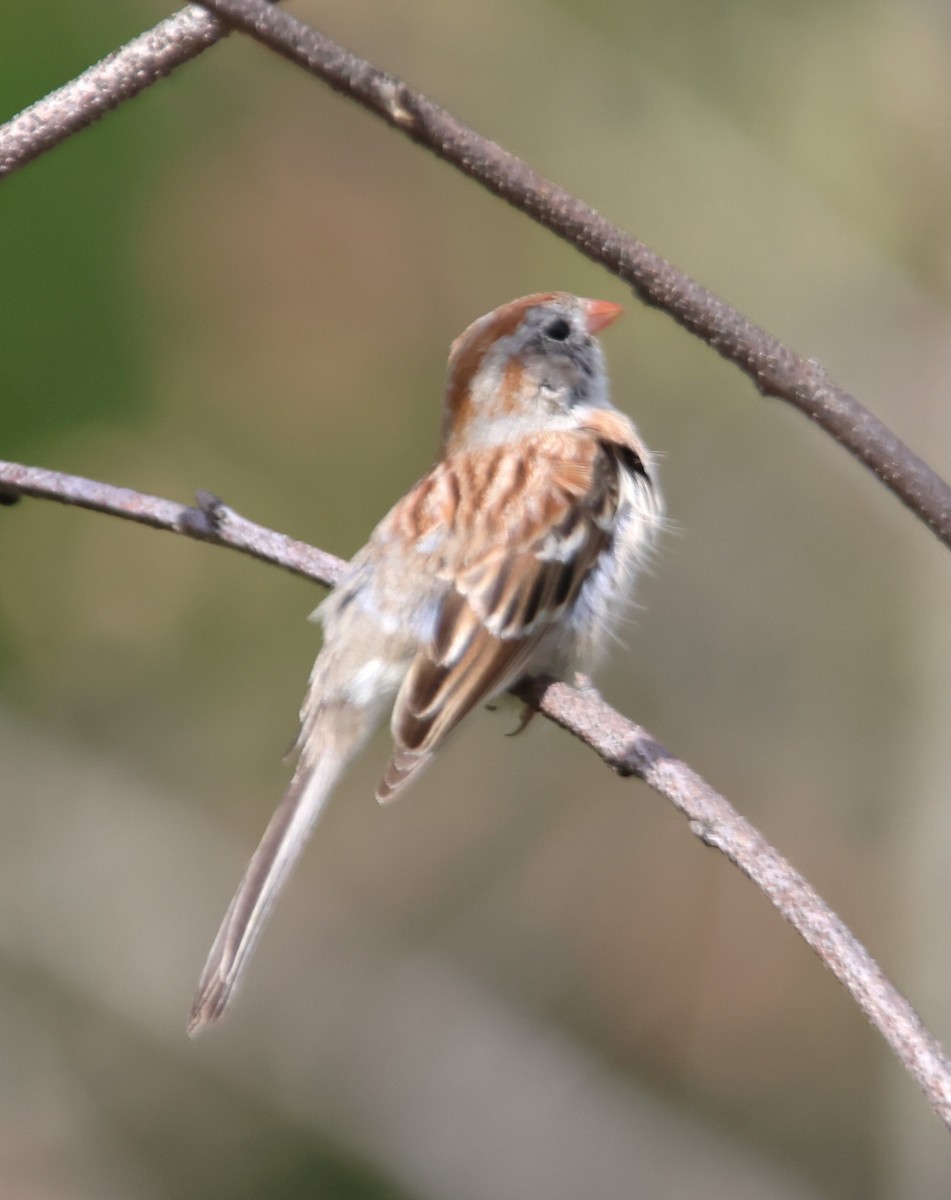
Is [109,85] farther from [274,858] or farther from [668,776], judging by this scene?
[274,858]

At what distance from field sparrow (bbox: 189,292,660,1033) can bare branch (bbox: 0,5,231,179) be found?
1100 mm

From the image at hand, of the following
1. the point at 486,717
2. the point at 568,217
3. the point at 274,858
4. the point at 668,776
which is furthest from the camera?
the point at 486,717

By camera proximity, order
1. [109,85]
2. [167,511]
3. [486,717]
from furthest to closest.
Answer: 1. [486,717]
2. [167,511]
3. [109,85]

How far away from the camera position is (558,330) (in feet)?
10.8

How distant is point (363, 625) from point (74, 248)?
263 cm

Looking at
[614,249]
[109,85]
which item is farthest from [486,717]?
[614,249]

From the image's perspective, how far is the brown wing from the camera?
2646 millimetres

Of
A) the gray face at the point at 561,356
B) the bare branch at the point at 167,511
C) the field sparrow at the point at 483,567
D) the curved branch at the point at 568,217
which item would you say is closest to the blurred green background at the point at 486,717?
the field sparrow at the point at 483,567

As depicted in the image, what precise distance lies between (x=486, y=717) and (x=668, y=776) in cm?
245

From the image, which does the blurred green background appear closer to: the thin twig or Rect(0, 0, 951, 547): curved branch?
Rect(0, 0, 951, 547): curved branch

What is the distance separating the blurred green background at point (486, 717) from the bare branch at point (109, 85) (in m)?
2.56

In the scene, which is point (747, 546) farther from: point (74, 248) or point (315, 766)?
point (315, 766)

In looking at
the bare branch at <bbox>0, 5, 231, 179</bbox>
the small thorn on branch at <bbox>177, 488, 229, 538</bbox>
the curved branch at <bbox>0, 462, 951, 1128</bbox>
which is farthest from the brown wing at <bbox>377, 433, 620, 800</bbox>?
the bare branch at <bbox>0, 5, 231, 179</bbox>

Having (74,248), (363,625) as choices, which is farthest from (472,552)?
(74,248)
